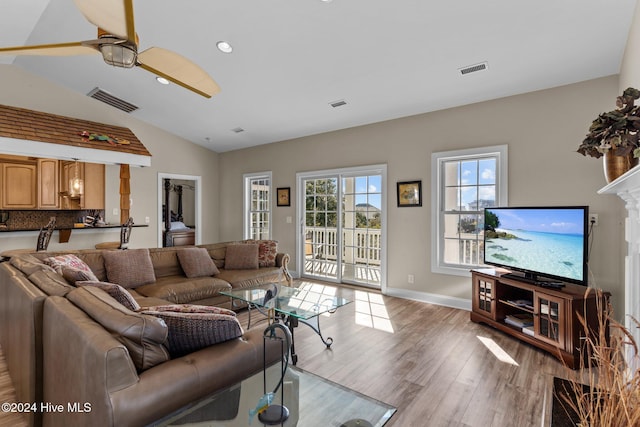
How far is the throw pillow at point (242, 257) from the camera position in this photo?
450cm

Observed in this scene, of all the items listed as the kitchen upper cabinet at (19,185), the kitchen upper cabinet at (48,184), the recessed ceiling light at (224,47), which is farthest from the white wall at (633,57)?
the kitchen upper cabinet at (19,185)

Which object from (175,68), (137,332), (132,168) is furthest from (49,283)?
(132,168)

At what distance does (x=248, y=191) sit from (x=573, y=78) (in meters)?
5.74

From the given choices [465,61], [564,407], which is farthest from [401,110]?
[564,407]

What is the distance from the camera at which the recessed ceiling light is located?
351 centimetres

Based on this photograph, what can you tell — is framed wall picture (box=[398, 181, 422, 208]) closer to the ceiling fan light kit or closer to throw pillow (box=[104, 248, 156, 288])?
throw pillow (box=[104, 248, 156, 288])

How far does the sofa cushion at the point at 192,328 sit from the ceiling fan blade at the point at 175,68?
5.80 ft

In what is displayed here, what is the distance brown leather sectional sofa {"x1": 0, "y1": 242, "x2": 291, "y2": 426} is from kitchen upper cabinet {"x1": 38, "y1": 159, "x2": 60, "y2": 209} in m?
4.41

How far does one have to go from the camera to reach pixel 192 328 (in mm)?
1522

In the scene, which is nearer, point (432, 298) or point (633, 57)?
point (633, 57)

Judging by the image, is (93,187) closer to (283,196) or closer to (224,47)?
(283,196)

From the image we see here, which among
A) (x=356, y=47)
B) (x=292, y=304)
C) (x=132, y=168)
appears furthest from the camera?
(x=132, y=168)

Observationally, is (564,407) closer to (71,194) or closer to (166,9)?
(166,9)

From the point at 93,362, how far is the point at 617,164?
3.02 meters
